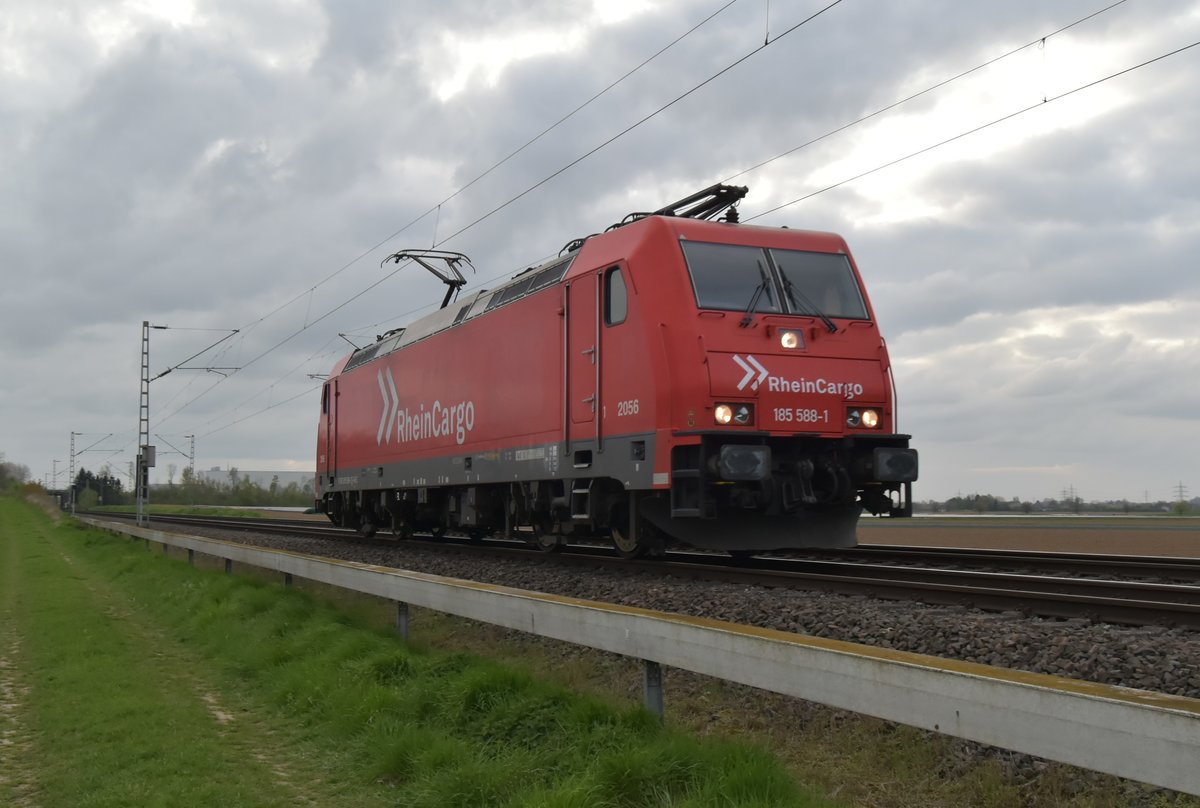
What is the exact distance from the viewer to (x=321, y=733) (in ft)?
20.3

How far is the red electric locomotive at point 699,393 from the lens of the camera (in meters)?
10.3

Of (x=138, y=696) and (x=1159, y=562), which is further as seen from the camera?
(x=1159, y=562)

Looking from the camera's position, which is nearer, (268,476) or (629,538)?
(629,538)

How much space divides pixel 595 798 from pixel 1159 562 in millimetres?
9543

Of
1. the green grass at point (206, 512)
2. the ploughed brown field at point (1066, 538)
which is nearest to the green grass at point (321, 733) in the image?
the ploughed brown field at point (1066, 538)

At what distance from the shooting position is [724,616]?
832 centimetres

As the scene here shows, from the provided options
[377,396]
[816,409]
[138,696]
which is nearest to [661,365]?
[816,409]

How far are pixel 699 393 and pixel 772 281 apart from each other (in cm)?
189

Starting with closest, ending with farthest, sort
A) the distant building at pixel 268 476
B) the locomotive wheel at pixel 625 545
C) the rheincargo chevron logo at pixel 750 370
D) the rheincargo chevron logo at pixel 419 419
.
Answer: the rheincargo chevron logo at pixel 750 370 → the locomotive wheel at pixel 625 545 → the rheincargo chevron logo at pixel 419 419 → the distant building at pixel 268 476

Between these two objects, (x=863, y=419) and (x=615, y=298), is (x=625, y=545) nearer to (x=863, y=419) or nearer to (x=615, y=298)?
(x=615, y=298)

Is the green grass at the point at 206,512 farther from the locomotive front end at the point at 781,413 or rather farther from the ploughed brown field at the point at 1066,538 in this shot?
the locomotive front end at the point at 781,413

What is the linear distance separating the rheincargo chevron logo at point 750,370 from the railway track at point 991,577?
1.87m

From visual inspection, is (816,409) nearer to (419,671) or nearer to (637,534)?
(637,534)

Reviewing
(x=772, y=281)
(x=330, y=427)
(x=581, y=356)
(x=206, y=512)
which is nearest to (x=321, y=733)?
(x=581, y=356)
